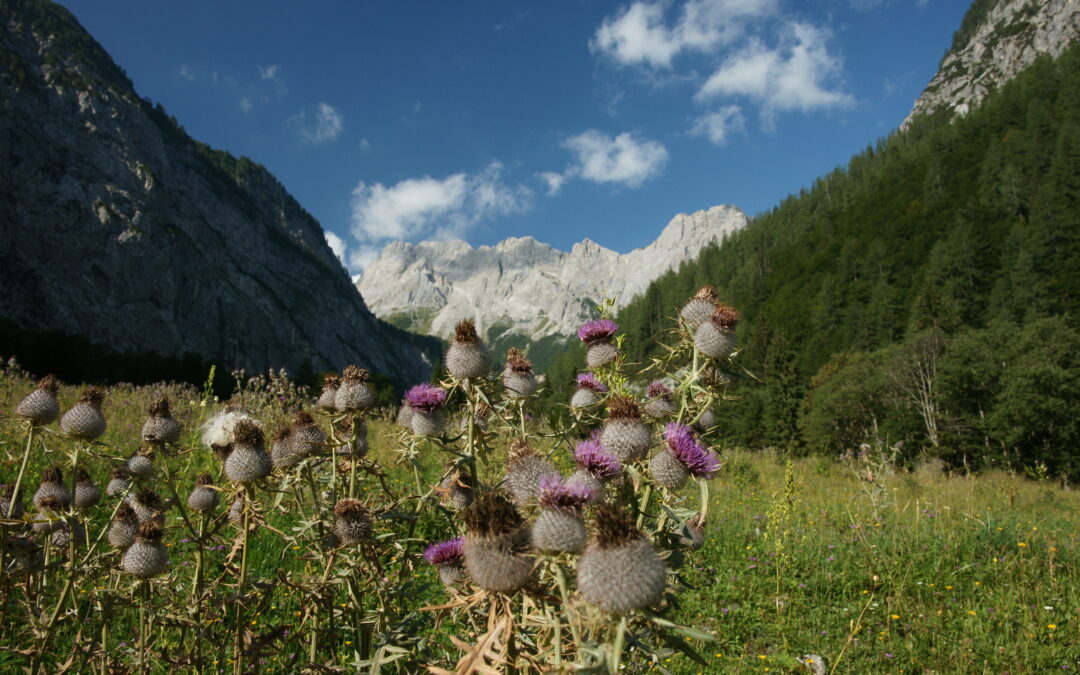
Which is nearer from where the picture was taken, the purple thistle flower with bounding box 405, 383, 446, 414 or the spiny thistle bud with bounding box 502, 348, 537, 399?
the purple thistle flower with bounding box 405, 383, 446, 414

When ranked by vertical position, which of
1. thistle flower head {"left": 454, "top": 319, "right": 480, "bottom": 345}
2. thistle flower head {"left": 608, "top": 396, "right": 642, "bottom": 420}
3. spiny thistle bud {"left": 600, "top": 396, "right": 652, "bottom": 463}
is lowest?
spiny thistle bud {"left": 600, "top": 396, "right": 652, "bottom": 463}

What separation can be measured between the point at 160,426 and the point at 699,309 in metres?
3.74

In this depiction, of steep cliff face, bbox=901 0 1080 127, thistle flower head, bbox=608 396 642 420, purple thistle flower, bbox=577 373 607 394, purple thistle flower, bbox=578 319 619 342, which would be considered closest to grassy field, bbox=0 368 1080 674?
thistle flower head, bbox=608 396 642 420

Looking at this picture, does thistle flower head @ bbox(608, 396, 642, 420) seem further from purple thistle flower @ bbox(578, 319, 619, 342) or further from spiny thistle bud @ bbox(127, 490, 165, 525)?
spiny thistle bud @ bbox(127, 490, 165, 525)

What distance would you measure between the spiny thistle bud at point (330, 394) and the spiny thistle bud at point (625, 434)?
2.08 metres

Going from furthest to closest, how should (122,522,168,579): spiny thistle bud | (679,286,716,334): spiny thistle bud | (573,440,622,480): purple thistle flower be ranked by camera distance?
(679,286,716,334): spiny thistle bud < (122,522,168,579): spiny thistle bud < (573,440,622,480): purple thistle flower

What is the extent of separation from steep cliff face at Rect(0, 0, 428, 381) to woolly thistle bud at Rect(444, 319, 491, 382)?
316 feet

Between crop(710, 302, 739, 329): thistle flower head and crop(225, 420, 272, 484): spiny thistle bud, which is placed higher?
crop(710, 302, 739, 329): thistle flower head

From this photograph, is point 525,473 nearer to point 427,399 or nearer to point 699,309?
point 427,399

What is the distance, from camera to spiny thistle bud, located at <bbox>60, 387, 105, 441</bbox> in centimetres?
334

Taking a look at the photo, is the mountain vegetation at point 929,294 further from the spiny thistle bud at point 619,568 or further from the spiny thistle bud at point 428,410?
the spiny thistle bud at point 619,568

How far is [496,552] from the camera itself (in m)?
1.86

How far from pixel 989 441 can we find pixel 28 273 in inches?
4766

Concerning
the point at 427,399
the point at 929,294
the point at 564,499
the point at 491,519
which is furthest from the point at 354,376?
the point at 929,294
